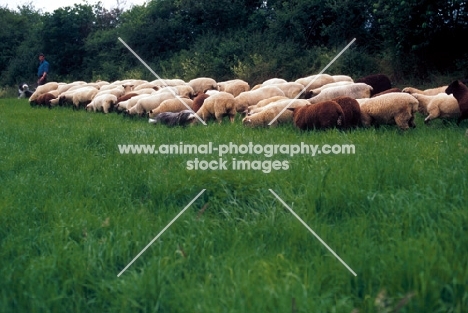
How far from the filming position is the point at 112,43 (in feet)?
94.9

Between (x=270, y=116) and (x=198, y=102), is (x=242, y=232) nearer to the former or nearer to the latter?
(x=270, y=116)

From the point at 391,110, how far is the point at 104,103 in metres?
7.47

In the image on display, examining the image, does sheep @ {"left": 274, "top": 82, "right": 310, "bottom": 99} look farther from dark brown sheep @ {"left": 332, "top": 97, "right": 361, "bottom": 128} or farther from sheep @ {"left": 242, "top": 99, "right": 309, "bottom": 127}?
dark brown sheep @ {"left": 332, "top": 97, "right": 361, "bottom": 128}

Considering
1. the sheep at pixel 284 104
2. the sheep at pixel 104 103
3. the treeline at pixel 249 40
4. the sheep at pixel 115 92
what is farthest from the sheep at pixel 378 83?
the sheep at pixel 115 92

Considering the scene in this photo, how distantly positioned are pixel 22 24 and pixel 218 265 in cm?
4208

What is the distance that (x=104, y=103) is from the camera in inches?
466

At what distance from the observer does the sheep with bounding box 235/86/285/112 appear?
9773 millimetres

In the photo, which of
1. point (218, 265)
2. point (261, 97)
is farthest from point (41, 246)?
point (261, 97)

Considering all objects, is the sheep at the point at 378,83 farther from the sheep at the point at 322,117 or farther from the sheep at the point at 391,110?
the sheep at the point at 322,117

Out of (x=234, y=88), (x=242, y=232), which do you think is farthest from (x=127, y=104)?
(x=242, y=232)

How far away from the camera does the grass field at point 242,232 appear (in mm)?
2521

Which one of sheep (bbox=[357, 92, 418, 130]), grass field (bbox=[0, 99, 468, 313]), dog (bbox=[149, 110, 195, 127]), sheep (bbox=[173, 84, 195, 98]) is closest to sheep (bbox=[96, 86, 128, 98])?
sheep (bbox=[173, 84, 195, 98])

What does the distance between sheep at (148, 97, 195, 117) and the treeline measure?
7.62 m

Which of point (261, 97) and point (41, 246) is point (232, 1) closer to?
point (261, 97)
